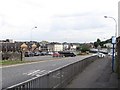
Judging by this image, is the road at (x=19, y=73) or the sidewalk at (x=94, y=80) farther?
the road at (x=19, y=73)

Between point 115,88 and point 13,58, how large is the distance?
44405mm

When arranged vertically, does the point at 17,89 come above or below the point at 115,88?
above

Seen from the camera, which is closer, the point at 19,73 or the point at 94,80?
the point at 94,80

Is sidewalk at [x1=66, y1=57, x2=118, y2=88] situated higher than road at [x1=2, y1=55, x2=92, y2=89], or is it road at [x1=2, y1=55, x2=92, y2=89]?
sidewalk at [x1=66, y1=57, x2=118, y2=88]

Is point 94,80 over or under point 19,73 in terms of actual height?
over

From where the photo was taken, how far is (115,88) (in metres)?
15.9

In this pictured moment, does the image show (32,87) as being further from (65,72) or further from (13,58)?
(13,58)

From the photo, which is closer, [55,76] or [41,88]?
[41,88]

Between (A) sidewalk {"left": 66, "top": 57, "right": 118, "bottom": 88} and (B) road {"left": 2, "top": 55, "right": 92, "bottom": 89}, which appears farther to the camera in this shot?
(B) road {"left": 2, "top": 55, "right": 92, "bottom": 89}

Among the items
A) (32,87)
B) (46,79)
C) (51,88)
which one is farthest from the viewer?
(51,88)

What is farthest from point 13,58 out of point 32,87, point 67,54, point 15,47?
point 15,47

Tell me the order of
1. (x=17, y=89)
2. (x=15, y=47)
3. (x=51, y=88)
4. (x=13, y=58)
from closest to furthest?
(x=17, y=89)
(x=51, y=88)
(x=13, y=58)
(x=15, y=47)

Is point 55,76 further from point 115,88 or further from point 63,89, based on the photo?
point 115,88

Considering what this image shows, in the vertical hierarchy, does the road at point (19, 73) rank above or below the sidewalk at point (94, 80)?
below
